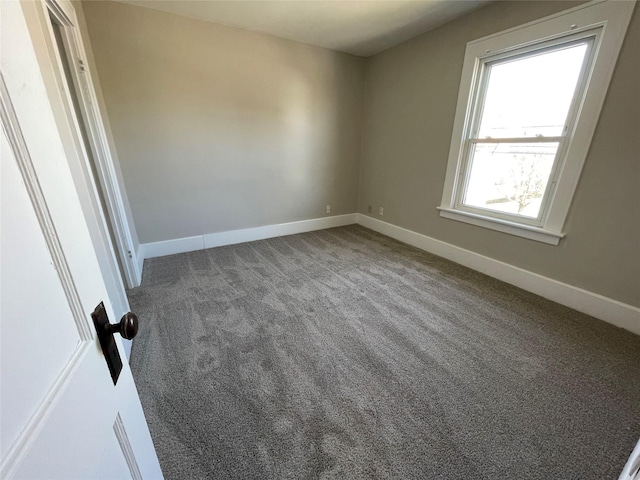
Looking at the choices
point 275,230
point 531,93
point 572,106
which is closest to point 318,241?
point 275,230

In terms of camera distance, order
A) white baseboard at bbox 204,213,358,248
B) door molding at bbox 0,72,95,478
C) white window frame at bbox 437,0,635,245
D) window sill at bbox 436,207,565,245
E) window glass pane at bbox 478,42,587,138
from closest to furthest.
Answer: door molding at bbox 0,72,95,478 < white window frame at bbox 437,0,635,245 < window glass pane at bbox 478,42,587,138 < window sill at bbox 436,207,565,245 < white baseboard at bbox 204,213,358,248

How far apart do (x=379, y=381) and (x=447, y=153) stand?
2560mm

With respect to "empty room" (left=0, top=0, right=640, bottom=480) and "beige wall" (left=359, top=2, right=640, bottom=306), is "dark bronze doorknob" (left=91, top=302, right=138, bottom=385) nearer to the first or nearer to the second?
"empty room" (left=0, top=0, right=640, bottom=480)

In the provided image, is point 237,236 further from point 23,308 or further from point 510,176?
point 23,308

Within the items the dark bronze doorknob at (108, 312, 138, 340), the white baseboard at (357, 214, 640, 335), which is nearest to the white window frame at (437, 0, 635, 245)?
the white baseboard at (357, 214, 640, 335)

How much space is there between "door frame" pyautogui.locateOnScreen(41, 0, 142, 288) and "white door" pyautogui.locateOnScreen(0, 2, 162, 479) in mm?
1516

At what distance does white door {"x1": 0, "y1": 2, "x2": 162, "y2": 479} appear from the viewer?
329mm

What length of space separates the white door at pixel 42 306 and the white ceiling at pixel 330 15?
2724mm

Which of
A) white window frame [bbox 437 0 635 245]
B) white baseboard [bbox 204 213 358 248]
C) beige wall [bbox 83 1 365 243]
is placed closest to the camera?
white window frame [bbox 437 0 635 245]

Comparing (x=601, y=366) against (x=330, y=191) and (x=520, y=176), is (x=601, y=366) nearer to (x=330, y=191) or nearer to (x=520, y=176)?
(x=520, y=176)

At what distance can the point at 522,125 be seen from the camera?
2.40m

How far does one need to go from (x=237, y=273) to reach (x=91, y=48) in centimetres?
246

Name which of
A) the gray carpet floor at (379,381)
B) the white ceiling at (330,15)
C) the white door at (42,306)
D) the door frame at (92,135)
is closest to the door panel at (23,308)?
the white door at (42,306)

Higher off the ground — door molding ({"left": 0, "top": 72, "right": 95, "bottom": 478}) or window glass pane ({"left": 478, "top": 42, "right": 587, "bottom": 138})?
window glass pane ({"left": 478, "top": 42, "right": 587, "bottom": 138})
